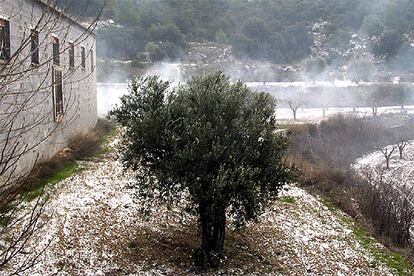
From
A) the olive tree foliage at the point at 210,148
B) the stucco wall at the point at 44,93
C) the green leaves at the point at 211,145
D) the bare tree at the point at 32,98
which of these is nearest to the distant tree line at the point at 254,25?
the stucco wall at the point at 44,93

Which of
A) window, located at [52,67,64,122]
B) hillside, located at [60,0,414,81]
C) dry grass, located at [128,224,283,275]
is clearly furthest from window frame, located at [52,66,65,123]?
hillside, located at [60,0,414,81]

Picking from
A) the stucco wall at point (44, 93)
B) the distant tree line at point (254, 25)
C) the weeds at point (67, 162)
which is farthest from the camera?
the distant tree line at point (254, 25)

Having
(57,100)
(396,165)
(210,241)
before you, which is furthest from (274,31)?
(210,241)

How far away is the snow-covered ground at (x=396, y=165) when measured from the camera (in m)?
29.4

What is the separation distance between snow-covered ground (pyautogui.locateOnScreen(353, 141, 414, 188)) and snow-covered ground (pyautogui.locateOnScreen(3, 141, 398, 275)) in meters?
11.6

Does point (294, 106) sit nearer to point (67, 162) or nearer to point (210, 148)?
point (67, 162)

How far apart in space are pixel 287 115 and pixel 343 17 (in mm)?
59826

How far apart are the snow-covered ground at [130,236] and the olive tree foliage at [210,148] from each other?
1577 millimetres

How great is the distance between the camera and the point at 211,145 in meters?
12.2

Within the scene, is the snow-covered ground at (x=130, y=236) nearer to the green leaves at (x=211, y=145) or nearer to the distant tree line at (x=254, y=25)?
the green leaves at (x=211, y=145)

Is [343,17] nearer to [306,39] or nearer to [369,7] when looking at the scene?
[369,7]

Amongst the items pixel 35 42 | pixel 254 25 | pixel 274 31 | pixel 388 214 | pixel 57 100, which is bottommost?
pixel 388 214

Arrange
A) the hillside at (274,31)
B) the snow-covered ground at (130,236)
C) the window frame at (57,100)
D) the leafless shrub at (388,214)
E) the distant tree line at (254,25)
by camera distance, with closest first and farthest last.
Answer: the snow-covered ground at (130,236) → the window frame at (57,100) → the leafless shrub at (388,214) → the hillside at (274,31) → the distant tree line at (254,25)

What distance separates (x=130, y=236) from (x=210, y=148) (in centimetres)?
453
